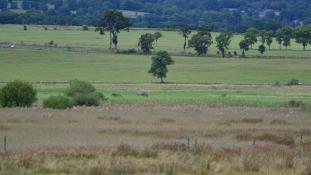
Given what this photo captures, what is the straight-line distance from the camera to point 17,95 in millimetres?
56156

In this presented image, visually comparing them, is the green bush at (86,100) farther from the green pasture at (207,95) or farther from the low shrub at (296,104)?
the low shrub at (296,104)

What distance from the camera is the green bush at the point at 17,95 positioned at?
55.5 metres

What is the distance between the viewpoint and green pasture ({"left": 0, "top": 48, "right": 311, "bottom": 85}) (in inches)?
3986

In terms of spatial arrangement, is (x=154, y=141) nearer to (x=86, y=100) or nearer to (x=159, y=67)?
(x=86, y=100)

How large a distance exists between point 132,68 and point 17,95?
60279 millimetres

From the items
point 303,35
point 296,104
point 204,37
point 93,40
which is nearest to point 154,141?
point 296,104

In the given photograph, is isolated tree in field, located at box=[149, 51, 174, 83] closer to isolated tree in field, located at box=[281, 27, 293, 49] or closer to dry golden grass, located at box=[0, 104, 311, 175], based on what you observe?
dry golden grass, located at box=[0, 104, 311, 175]

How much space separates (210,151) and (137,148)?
290cm

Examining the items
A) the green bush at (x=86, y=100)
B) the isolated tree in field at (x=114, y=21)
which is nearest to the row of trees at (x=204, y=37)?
the isolated tree in field at (x=114, y=21)

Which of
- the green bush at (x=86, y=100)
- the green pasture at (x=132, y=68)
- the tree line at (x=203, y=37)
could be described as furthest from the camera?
the tree line at (x=203, y=37)

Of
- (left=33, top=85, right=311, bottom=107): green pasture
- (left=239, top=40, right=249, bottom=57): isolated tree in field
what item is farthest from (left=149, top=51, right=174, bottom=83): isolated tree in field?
(left=239, top=40, right=249, bottom=57): isolated tree in field

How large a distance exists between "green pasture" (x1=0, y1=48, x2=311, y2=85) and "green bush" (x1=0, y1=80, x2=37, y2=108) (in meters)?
36.4

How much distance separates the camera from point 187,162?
27.4 meters

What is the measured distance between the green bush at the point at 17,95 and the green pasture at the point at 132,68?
36.4m
